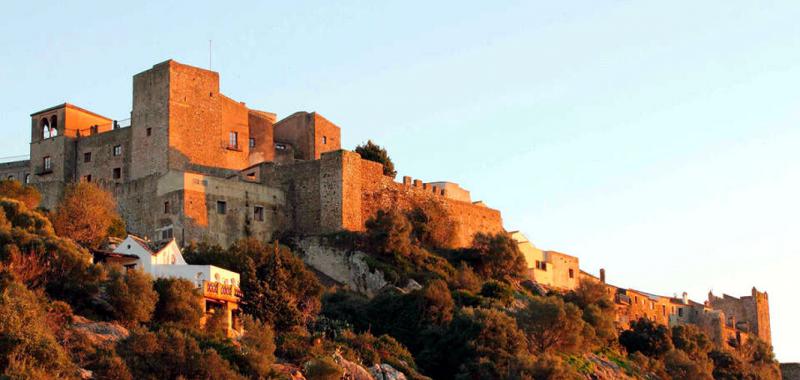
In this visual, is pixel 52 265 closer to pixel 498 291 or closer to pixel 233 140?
pixel 498 291

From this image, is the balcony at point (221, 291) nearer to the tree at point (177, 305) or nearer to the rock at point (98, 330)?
the tree at point (177, 305)

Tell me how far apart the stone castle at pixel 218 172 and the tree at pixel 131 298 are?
14.0 meters

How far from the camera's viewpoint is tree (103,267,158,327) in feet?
138

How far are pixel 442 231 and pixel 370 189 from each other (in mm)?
4490

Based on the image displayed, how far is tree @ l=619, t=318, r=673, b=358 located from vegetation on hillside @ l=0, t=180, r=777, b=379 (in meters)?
0.08

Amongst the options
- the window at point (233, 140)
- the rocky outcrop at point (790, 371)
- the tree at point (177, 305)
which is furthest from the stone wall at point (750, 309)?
the tree at point (177, 305)

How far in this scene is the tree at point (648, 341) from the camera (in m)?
64.5

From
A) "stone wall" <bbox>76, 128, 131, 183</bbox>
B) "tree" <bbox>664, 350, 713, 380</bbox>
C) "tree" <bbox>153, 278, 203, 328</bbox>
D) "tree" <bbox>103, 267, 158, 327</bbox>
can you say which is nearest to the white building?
"tree" <bbox>153, 278, 203, 328</bbox>

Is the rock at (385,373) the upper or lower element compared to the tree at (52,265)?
lower

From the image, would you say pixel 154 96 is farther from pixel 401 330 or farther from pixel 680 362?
pixel 680 362

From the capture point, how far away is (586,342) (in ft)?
187

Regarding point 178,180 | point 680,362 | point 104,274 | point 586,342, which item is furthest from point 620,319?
point 104,274

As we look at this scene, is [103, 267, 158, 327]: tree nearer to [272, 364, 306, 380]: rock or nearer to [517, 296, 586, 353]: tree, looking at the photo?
[272, 364, 306, 380]: rock

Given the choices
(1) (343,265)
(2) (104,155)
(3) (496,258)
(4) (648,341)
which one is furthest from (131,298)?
(4) (648,341)
